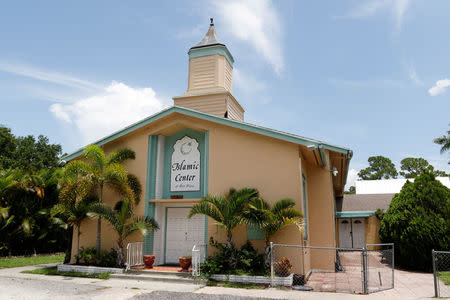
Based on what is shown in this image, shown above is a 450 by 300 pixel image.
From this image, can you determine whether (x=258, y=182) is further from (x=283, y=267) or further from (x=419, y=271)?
(x=419, y=271)

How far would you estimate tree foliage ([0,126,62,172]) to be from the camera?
36.1 m

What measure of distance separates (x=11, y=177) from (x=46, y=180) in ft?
7.88

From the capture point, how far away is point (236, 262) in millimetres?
11008

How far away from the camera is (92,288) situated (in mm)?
10000

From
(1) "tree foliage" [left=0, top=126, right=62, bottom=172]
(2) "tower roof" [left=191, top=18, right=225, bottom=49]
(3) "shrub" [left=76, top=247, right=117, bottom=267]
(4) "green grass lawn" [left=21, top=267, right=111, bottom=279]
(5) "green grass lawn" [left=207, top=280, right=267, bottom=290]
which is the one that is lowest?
(4) "green grass lawn" [left=21, top=267, right=111, bottom=279]

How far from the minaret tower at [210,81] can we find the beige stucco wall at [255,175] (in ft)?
8.82

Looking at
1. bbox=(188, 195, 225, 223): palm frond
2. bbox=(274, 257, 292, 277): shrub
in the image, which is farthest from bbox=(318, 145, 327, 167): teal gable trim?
bbox=(274, 257, 292, 277): shrub

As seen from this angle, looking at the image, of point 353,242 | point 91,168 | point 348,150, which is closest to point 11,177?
point 91,168

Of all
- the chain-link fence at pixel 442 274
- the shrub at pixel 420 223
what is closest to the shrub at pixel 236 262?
the chain-link fence at pixel 442 274

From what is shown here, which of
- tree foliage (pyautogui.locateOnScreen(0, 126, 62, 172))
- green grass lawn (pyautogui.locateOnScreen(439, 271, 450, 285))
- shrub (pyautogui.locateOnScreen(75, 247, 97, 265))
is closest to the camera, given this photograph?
green grass lawn (pyautogui.locateOnScreen(439, 271, 450, 285))

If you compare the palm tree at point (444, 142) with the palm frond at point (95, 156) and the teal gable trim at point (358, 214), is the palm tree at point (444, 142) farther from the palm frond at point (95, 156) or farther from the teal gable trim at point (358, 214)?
the palm frond at point (95, 156)

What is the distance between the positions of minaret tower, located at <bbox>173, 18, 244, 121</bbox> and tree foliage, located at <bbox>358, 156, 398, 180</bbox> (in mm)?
51325

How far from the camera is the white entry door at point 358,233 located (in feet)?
77.1

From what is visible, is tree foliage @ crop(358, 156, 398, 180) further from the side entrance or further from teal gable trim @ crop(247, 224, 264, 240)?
teal gable trim @ crop(247, 224, 264, 240)
